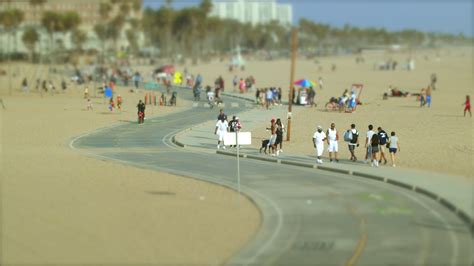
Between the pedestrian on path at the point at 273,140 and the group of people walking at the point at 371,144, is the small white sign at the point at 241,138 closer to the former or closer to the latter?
the group of people walking at the point at 371,144

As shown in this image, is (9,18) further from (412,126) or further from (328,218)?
(328,218)

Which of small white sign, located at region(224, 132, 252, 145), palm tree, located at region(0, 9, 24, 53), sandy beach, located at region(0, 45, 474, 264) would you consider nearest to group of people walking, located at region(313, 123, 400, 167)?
sandy beach, located at region(0, 45, 474, 264)

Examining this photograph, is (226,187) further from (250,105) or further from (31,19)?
(31,19)

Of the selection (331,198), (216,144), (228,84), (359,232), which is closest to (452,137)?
(216,144)

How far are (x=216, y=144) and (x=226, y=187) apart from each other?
28.1 feet

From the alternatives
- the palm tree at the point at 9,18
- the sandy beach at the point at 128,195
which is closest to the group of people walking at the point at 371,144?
the sandy beach at the point at 128,195

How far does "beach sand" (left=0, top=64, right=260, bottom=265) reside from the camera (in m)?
14.3

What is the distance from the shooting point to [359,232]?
15672 mm

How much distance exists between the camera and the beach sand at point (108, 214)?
14.3m

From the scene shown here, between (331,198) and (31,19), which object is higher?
(31,19)

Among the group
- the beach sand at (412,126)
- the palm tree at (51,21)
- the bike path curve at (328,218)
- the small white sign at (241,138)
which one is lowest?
the bike path curve at (328,218)

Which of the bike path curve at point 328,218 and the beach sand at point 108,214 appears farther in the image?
the beach sand at point 108,214

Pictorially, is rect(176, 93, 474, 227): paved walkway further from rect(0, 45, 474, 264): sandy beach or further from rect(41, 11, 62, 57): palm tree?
rect(41, 11, 62, 57): palm tree

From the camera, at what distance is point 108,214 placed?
1741 cm
